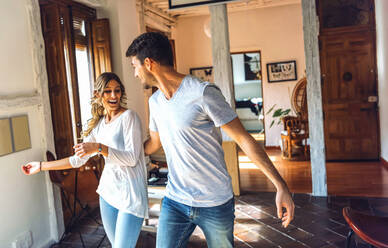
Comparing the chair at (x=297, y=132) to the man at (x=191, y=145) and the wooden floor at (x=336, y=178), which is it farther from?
the man at (x=191, y=145)

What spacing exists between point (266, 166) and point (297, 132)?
20.4ft

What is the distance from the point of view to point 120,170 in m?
2.42

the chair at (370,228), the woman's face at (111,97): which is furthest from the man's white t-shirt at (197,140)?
the chair at (370,228)

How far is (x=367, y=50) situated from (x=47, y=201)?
19.9 ft

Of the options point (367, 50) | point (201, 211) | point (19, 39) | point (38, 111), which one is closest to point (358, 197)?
point (367, 50)

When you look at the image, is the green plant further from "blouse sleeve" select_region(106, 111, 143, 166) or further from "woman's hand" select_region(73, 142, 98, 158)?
"woman's hand" select_region(73, 142, 98, 158)

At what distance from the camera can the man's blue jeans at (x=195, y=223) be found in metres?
1.85

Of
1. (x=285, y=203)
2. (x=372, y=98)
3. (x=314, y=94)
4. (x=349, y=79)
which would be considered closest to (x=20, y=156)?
(x=285, y=203)

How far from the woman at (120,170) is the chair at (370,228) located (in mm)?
1351

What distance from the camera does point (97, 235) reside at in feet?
13.8

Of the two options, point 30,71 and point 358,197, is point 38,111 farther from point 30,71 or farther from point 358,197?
point 358,197

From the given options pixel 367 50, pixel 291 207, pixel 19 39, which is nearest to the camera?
pixel 291 207

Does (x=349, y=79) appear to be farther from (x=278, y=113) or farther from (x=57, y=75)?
(x=57, y=75)

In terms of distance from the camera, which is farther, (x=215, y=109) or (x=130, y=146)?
(x=130, y=146)
